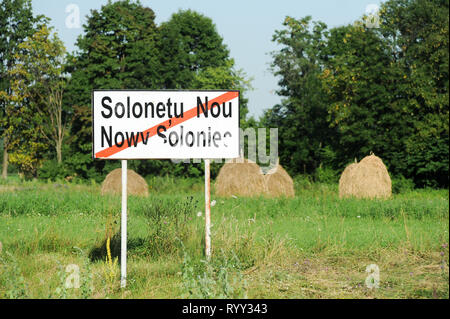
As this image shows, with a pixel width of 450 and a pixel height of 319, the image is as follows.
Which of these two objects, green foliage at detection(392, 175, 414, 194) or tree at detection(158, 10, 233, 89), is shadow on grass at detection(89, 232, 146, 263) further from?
tree at detection(158, 10, 233, 89)

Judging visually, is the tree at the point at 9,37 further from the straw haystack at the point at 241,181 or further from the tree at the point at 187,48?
the straw haystack at the point at 241,181

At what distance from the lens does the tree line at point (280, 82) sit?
3275 cm

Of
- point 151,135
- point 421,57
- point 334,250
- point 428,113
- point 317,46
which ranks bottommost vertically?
point 334,250

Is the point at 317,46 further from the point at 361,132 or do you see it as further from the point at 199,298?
the point at 199,298

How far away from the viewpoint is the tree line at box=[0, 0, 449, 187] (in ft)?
107

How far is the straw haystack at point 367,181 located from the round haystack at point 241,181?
12.0 feet

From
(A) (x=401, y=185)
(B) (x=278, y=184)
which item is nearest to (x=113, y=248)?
(B) (x=278, y=184)

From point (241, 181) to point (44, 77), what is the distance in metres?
23.2

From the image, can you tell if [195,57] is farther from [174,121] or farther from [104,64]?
[174,121]

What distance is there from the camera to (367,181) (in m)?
22.8
